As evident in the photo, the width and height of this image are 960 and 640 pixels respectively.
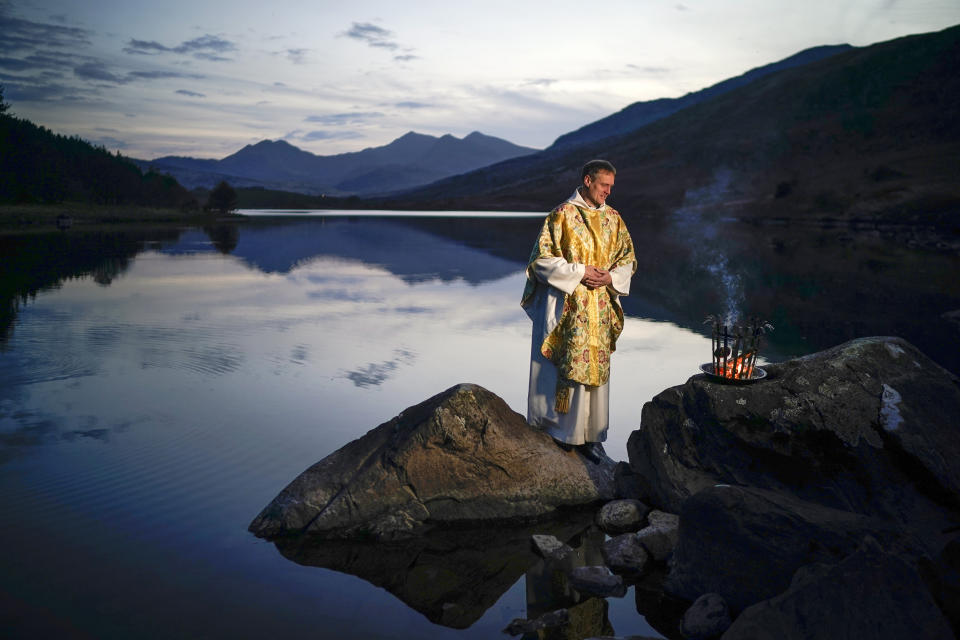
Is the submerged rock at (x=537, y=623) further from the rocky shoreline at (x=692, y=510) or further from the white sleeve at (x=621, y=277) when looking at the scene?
the white sleeve at (x=621, y=277)

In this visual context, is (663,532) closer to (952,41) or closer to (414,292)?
(414,292)

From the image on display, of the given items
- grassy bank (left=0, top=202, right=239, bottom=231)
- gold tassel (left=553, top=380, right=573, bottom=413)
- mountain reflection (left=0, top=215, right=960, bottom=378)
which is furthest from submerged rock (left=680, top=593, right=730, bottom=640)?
grassy bank (left=0, top=202, right=239, bottom=231)

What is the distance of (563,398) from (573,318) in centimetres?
72

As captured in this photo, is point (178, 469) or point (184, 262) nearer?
point (178, 469)

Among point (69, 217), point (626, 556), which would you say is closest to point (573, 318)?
point (626, 556)

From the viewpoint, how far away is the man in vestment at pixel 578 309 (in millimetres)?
6277

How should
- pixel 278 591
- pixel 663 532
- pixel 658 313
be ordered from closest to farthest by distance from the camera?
1. pixel 278 591
2. pixel 663 532
3. pixel 658 313

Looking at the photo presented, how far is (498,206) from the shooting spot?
451ft

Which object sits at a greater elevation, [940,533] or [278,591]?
[940,533]

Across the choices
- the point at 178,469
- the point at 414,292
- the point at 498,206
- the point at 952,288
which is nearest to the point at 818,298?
the point at 952,288

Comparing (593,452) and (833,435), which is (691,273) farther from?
(833,435)

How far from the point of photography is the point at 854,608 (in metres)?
3.43

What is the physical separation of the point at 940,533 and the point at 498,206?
442 ft

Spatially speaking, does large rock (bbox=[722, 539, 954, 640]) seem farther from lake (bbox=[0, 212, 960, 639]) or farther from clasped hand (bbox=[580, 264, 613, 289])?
clasped hand (bbox=[580, 264, 613, 289])
